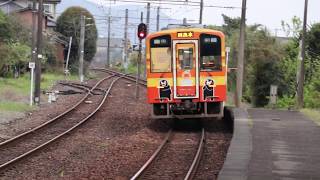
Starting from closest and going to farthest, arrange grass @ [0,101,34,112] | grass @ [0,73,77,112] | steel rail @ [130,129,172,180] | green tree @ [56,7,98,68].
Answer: steel rail @ [130,129,172,180] < grass @ [0,101,34,112] < grass @ [0,73,77,112] < green tree @ [56,7,98,68]

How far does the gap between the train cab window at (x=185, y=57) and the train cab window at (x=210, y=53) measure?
1.00 feet

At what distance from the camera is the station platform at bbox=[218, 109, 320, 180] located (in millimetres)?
9953

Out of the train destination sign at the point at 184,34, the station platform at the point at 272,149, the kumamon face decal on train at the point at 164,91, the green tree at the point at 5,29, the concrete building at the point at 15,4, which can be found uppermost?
the concrete building at the point at 15,4

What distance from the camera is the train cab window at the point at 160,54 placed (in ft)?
59.4

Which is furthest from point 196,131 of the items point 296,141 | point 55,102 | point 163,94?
point 55,102

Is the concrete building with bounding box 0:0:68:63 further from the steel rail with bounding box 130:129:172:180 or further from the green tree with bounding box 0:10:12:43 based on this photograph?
the steel rail with bounding box 130:129:172:180

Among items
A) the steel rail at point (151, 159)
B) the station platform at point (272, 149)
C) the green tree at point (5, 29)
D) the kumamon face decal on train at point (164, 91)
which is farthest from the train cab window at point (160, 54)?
the green tree at point (5, 29)

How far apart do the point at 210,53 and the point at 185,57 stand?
2.31ft

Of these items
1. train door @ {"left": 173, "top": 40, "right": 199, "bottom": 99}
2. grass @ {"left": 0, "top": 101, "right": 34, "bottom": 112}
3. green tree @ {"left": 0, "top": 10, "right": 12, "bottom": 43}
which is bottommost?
grass @ {"left": 0, "top": 101, "right": 34, "bottom": 112}

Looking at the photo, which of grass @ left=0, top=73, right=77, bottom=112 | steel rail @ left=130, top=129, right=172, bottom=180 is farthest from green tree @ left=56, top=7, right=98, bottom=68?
steel rail @ left=130, top=129, right=172, bottom=180

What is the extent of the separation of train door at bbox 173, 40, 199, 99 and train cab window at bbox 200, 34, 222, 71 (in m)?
0.18

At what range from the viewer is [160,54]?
59.7 ft

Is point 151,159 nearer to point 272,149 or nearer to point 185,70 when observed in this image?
point 272,149

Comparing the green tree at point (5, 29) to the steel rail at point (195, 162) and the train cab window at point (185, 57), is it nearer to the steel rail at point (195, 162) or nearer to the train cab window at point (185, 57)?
the train cab window at point (185, 57)
